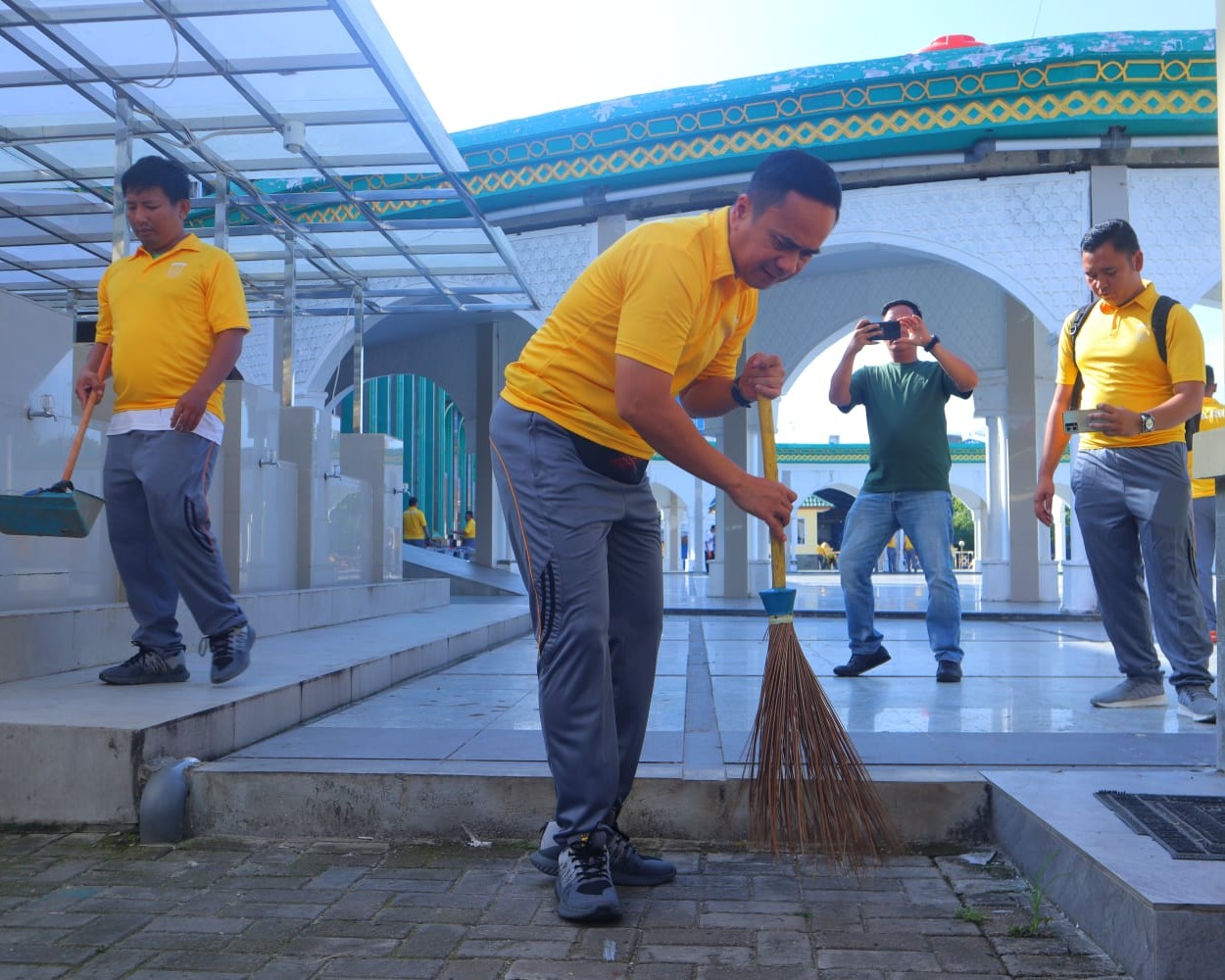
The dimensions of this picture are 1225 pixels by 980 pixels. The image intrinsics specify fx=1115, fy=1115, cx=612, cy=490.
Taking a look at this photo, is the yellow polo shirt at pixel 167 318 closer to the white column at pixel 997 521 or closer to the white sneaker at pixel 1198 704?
the white sneaker at pixel 1198 704

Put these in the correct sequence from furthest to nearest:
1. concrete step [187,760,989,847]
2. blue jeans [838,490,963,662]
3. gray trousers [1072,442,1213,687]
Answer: blue jeans [838,490,963,662] < gray trousers [1072,442,1213,687] < concrete step [187,760,989,847]

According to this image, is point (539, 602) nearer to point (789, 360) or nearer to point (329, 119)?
point (329, 119)

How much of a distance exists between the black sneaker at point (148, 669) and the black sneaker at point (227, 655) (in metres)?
0.13

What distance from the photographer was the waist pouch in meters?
2.28

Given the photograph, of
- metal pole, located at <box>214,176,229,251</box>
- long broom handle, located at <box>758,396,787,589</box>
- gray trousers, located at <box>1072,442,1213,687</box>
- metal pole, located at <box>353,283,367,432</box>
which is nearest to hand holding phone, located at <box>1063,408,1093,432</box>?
gray trousers, located at <box>1072,442,1213,687</box>

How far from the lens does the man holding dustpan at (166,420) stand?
11.0 ft

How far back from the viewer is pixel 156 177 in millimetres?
3463

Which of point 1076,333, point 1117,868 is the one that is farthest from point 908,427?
point 1117,868

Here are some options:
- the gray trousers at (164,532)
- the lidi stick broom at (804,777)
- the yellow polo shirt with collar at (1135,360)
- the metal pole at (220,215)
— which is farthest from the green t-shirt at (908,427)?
the metal pole at (220,215)

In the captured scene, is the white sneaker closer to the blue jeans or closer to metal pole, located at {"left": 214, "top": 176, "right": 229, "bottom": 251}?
the blue jeans

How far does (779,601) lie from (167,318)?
2180 mm

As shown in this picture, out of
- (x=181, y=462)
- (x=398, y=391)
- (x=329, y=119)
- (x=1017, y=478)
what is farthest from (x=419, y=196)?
(x=398, y=391)

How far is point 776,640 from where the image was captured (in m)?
2.42

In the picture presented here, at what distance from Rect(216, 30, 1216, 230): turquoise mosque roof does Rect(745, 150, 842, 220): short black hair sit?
6.85m
